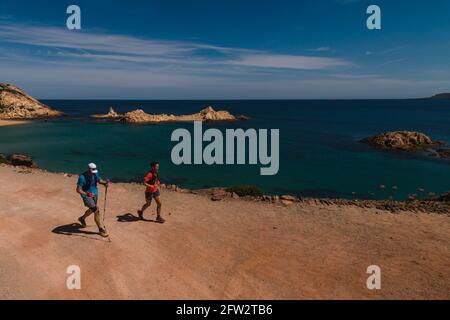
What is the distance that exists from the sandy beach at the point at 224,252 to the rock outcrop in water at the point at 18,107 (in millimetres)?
105352

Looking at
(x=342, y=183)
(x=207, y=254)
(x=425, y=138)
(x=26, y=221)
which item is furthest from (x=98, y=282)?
(x=425, y=138)

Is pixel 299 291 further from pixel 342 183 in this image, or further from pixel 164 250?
pixel 342 183

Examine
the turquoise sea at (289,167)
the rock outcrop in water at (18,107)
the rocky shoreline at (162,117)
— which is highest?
the rock outcrop in water at (18,107)

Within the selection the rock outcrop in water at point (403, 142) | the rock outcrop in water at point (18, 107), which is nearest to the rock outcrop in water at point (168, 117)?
the rock outcrop in water at point (18, 107)

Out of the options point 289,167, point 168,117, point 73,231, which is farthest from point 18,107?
point 73,231

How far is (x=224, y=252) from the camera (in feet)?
35.9

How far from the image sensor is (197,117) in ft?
373

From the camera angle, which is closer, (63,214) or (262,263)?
(262,263)

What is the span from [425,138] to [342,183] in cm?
3478

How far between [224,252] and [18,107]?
12326 centimetres

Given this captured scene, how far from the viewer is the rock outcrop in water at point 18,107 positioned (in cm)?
10443

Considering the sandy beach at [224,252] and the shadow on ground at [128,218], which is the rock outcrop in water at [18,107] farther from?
the sandy beach at [224,252]

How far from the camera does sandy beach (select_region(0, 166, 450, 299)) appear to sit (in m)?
8.74
